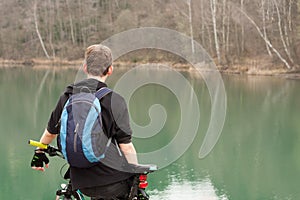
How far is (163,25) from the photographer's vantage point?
3172 centimetres

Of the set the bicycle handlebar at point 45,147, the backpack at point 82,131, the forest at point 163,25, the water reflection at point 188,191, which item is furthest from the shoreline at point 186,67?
the backpack at point 82,131

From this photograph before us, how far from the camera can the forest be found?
2406 cm

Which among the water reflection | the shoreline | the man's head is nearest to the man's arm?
the man's head

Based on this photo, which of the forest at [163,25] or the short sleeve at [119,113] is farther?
the forest at [163,25]

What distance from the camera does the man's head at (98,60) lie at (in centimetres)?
224

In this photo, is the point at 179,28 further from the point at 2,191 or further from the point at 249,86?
the point at 2,191

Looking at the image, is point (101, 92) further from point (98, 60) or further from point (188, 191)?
point (188, 191)

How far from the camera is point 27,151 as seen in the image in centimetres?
800

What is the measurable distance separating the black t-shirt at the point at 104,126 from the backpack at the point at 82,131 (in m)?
0.05

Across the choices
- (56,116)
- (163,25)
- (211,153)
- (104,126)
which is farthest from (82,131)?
(163,25)

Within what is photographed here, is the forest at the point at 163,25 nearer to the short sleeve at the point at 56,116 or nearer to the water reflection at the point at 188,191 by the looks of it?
the water reflection at the point at 188,191

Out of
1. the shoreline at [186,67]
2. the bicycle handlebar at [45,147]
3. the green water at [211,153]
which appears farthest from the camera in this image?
the shoreline at [186,67]

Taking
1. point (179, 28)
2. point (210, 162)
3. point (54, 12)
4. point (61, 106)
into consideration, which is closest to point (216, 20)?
point (179, 28)

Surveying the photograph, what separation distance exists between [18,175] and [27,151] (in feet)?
4.95
